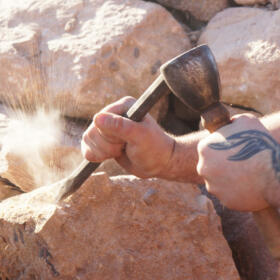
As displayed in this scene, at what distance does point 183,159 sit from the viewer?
207 centimetres

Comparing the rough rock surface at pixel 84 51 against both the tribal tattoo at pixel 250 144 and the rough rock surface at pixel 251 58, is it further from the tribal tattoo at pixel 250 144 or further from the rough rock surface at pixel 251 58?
the tribal tattoo at pixel 250 144

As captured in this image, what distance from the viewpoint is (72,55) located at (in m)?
2.95

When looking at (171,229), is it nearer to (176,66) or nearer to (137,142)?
(137,142)

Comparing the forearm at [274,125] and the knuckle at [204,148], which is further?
the forearm at [274,125]

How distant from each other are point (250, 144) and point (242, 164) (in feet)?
0.22

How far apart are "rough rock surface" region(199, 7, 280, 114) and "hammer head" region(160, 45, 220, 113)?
1448 mm

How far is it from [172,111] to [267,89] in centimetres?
72

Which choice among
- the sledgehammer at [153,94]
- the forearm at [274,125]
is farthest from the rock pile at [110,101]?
the forearm at [274,125]

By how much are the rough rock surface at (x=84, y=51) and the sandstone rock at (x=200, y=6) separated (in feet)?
0.73

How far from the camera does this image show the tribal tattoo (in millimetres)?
1366

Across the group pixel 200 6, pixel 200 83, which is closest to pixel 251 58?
pixel 200 6

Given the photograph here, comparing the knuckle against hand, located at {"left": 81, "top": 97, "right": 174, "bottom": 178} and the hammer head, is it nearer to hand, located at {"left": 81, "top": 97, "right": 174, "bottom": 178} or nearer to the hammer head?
the hammer head

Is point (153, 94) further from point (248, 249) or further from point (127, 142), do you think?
point (248, 249)

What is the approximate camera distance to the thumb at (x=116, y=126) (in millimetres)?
1780
